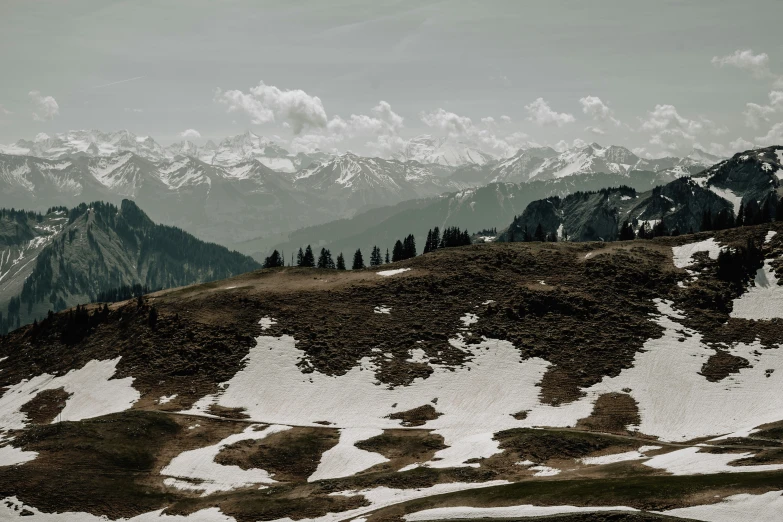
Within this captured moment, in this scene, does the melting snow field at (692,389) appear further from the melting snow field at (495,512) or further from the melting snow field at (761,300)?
the melting snow field at (495,512)

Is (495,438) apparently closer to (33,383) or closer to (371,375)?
(371,375)

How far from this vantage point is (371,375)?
91.9m

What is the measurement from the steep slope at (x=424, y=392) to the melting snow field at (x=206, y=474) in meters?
0.26

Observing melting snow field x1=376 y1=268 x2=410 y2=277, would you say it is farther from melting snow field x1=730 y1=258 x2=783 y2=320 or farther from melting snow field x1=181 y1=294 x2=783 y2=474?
melting snow field x1=730 y1=258 x2=783 y2=320

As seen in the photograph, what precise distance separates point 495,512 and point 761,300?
248 feet

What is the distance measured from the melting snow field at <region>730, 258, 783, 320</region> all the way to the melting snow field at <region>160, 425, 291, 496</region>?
249 feet

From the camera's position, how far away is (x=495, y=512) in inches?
1928

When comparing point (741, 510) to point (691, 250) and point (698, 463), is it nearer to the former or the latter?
point (698, 463)

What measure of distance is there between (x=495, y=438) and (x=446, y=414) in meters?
12.0

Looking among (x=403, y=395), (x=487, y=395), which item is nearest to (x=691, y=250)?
(x=487, y=395)

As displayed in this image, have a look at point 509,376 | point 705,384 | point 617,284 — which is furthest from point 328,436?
point 617,284

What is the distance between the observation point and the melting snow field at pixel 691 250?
121 meters

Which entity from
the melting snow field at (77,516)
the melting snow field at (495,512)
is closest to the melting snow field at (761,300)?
the melting snow field at (495,512)

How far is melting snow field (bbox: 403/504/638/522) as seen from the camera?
46344mm
